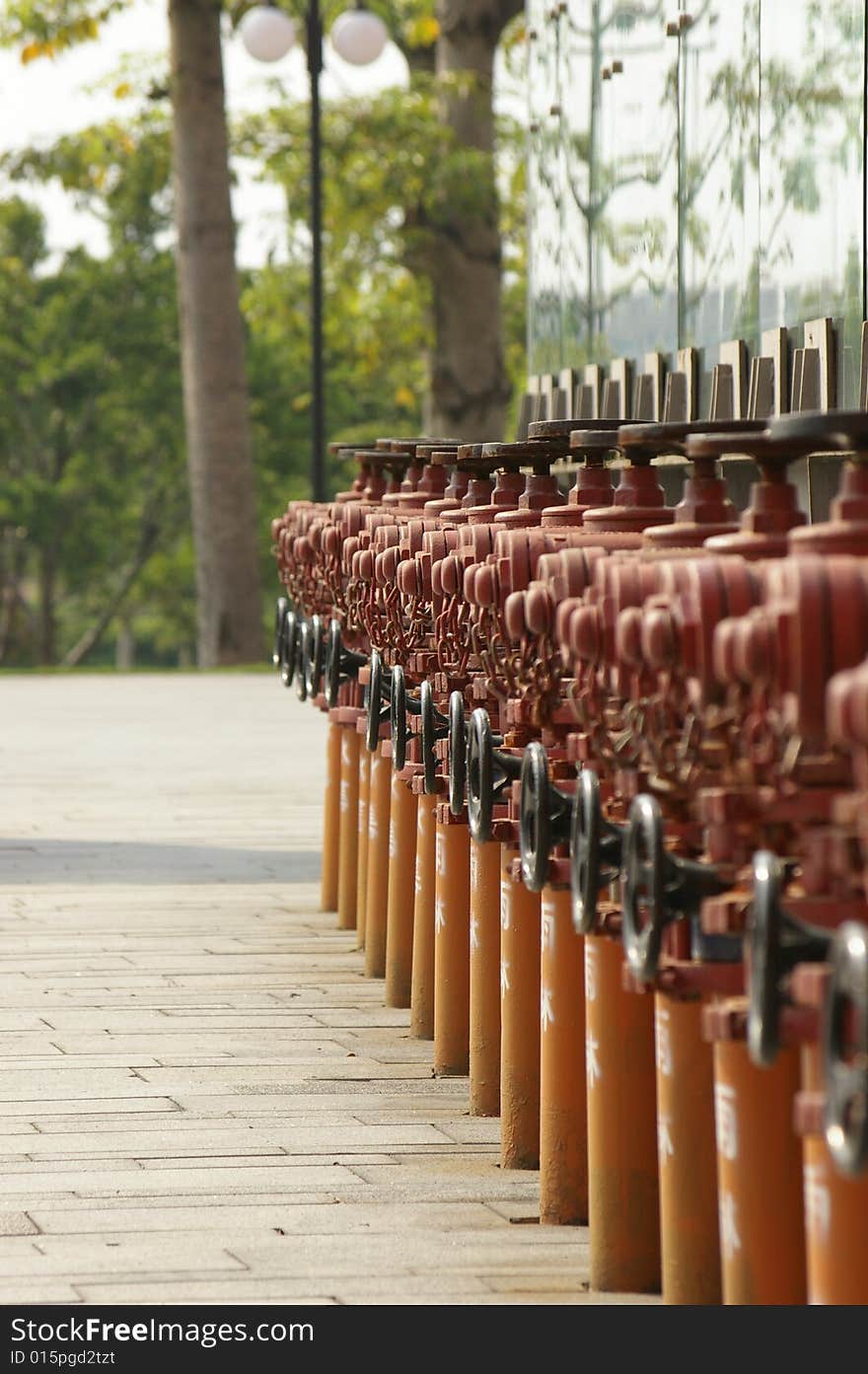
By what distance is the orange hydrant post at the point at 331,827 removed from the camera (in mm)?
8750

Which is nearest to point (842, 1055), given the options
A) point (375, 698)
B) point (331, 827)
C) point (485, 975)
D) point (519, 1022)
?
point (519, 1022)

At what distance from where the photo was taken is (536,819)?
14.3ft

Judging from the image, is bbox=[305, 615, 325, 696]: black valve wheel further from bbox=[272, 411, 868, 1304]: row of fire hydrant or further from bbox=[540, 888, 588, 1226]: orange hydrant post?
bbox=[540, 888, 588, 1226]: orange hydrant post

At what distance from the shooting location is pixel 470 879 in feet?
19.6

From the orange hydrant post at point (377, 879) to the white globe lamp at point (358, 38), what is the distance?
15.2 m

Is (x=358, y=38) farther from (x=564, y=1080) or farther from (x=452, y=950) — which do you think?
(x=564, y=1080)

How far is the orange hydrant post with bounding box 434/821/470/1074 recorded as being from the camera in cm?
613

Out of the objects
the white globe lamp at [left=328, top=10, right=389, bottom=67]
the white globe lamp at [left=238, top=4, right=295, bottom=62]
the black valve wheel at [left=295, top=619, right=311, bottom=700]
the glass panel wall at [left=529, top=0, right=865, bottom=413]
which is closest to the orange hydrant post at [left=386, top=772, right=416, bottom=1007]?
the black valve wheel at [left=295, top=619, right=311, bottom=700]

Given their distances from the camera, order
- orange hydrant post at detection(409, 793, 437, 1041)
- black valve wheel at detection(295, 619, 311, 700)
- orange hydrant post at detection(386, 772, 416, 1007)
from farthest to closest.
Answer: black valve wheel at detection(295, 619, 311, 700)
orange hydrant post at detection(386, 772, 416, 1007)
orange hydrant post at detection(409, 793, 437, 1041)

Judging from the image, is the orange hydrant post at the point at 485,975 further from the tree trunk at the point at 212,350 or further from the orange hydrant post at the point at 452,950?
the tree trunk at the point at 212,350

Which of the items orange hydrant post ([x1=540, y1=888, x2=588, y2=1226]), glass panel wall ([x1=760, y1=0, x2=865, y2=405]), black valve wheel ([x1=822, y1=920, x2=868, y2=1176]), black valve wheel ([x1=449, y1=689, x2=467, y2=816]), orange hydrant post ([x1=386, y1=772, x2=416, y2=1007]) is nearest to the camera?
black valve wheel ([x1=822, y1=920, x2=868, y2=1176])

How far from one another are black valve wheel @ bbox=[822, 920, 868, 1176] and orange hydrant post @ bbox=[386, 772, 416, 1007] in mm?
4281
